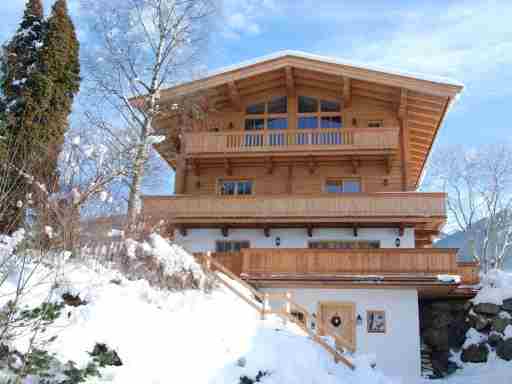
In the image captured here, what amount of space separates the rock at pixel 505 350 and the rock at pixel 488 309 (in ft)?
4.20

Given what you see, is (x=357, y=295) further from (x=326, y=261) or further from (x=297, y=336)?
(x=297, y=336)

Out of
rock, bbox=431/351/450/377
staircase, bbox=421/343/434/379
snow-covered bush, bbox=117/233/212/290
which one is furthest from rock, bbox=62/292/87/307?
rock, bbox=431/351/450/377

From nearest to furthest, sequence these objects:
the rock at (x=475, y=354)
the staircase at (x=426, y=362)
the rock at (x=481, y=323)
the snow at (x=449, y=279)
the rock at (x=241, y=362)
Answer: the rock at (x=241, y=362) → the snow at (x=449, y=279) → the staircase at (x=426, y=362) → the rock at (x=475, y=354) → the rock at (x=481, y=323)

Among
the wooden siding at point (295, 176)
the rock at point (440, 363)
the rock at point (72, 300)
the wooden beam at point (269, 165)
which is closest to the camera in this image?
the rock at point (72, 300)

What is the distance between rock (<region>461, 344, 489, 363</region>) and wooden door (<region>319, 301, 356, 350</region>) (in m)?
4.74

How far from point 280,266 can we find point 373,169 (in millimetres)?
7597

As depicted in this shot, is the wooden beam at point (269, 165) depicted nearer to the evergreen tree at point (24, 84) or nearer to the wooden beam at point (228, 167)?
the wooden beam at point (228, 167)

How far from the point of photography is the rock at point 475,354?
72.7 feet

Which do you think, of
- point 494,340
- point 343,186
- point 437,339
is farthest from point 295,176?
point 494,340

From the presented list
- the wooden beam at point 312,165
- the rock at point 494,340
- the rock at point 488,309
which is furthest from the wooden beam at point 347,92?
the rock at point 494,340

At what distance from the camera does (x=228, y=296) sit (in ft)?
54.5

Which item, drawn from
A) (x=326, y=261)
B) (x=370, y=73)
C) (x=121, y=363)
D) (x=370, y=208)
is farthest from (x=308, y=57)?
(x=121, y=363)

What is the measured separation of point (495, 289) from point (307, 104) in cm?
1153

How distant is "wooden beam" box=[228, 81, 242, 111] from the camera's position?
88.9ft
